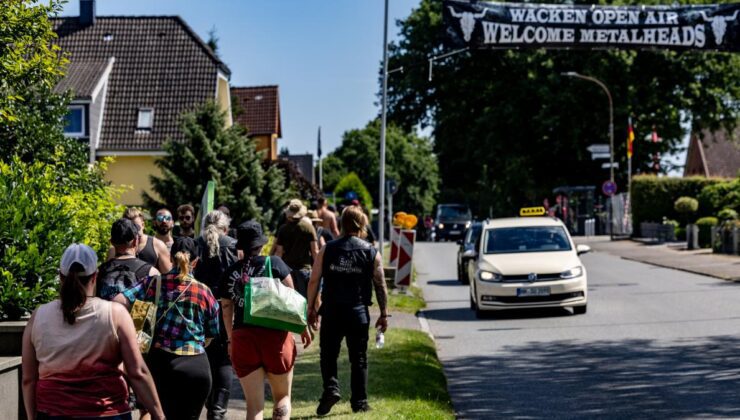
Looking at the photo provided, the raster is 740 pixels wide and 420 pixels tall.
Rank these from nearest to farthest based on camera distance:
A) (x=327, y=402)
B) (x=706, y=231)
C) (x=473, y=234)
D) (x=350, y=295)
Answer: (x=327, y=402), (x=350, y=295), (x=473, y=234), (x=706, y=231)

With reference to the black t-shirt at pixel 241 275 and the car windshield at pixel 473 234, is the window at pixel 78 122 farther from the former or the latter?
the black t-shirt at pixel 241 275

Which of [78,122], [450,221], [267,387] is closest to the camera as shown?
[267,387]

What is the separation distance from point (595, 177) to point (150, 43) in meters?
24.8

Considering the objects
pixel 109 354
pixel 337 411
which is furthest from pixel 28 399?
pixel 337 411

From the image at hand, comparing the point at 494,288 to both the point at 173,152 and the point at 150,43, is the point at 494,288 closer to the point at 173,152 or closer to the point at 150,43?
the point at 173,152

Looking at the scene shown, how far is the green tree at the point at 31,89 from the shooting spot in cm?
1140

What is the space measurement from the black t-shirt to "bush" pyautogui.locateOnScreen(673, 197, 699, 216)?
1625 inches

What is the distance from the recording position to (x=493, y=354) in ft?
48.0

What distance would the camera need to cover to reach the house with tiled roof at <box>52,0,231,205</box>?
4675 cm

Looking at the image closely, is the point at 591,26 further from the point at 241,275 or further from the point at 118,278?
the point at 118,278

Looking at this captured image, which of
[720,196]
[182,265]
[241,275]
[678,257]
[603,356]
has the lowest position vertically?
[603,356]

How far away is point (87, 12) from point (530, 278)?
37497 mm

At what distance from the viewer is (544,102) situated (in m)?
55.1

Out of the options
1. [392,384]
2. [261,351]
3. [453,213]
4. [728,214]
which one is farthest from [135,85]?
[261,351]
